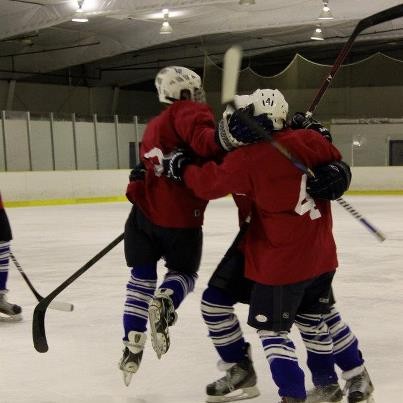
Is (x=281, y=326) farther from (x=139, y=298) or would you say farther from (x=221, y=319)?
(x=139, y=298)

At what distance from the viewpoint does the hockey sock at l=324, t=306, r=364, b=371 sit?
1.97 metres

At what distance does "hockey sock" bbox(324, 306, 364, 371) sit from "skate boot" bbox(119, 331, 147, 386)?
1.74 ft

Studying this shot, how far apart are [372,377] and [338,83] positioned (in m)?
13.2

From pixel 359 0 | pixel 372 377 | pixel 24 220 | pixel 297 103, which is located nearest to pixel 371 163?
pixel 297 103

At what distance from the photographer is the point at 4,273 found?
127 inches

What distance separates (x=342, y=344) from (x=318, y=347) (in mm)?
63

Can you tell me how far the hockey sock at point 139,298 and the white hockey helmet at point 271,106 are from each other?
64cm

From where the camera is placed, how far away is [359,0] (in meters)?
11.4

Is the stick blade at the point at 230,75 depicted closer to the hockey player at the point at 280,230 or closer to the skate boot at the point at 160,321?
the hockey player at the point at 280,230

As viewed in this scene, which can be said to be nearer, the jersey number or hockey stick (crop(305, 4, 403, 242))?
the jersey number

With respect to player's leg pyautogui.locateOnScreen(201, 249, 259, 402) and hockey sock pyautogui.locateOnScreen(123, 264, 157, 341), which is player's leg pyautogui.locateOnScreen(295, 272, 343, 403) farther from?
hockey sock pyautogui.locateOnScreen(123, 264, 157, 341)

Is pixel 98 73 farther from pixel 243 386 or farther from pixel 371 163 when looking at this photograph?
pixel 243 386

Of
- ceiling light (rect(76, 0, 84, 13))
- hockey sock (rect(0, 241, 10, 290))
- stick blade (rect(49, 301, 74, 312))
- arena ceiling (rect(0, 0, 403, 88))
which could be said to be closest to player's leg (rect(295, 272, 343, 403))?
stick blade (rect(49, 301, 74, 312))

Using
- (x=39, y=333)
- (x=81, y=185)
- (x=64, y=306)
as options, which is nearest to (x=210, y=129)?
(x=39, y=333)
